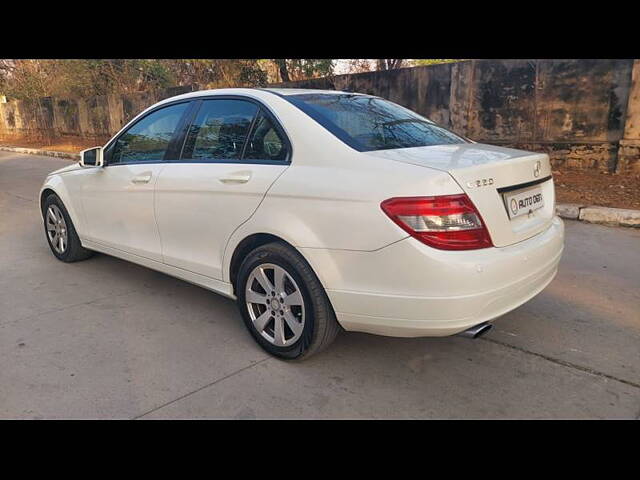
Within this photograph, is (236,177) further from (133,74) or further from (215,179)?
(133,74)

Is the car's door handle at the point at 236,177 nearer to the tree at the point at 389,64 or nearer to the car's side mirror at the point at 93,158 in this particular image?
the car's side mirror at the point at 93,158

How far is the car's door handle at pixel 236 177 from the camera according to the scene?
304 cm

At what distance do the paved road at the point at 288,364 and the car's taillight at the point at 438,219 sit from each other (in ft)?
2.90

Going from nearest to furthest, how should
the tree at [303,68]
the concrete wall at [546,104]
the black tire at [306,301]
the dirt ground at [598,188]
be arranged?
the black tire at [306,301] → the dirt ground at [598,188] → the concrete wall at [546,104] → the tree at [303,68]

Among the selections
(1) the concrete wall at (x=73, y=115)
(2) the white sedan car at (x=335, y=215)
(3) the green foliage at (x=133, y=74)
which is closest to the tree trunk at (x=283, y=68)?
(3) the green foliage at (x=133, y=74)

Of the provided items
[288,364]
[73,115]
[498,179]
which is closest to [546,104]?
[498,179]

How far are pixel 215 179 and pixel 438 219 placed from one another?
1549mm

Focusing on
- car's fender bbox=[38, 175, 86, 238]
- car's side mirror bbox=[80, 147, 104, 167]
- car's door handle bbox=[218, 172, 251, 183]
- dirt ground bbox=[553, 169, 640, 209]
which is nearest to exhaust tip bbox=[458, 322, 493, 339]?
car's door handle bbox=[218, 172, 251, 183]

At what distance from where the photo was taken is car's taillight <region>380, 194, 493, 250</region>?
7.71 ft

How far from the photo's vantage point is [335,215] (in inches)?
101

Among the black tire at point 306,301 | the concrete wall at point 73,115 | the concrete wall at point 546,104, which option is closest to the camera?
the black tire at point 306,301

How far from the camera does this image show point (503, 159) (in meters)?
2.71
